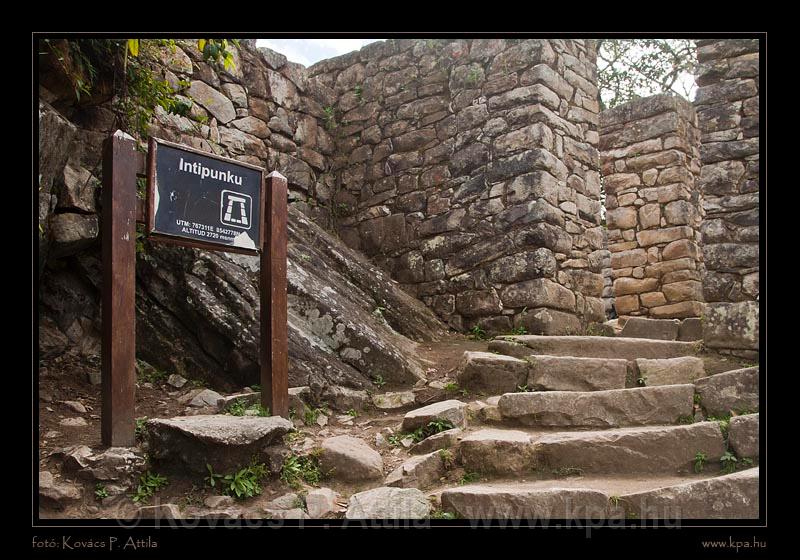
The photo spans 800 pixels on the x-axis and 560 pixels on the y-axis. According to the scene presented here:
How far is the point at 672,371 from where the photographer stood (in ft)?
13.8

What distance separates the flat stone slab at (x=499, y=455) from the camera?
335 centimetres

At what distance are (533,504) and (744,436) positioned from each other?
48.7 inches

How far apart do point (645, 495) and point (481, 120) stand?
420cm

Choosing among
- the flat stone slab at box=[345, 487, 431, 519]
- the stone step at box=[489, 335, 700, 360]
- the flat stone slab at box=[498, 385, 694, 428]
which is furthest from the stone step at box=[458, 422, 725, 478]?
the stone step at box=[489, 335, 700, 360]

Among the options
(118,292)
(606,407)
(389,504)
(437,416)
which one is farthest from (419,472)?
(118,292)

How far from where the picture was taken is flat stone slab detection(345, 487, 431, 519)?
9.66 ft

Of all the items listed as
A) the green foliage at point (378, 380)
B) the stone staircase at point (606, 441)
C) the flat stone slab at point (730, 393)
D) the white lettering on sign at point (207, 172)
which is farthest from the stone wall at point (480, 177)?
the white lettering on sign at point (207, 172)

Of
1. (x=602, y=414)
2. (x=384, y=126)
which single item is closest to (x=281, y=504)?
(x=602, y=414)

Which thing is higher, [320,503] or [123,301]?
[123,301]

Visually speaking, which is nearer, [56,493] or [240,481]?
[56,493]

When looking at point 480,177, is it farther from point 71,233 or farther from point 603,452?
point 71,233

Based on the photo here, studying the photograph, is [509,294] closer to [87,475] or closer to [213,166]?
[213,166]

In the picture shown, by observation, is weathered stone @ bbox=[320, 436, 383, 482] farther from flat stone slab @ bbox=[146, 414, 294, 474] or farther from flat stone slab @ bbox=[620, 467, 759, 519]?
flat stone slab @ bbox=[620, 467, 759, 519]

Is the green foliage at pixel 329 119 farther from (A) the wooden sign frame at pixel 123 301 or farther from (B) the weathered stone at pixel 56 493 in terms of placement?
(B) the weathered stone at pixel 56 493
